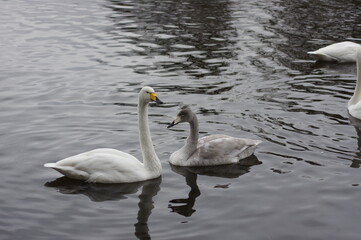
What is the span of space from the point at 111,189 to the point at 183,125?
11.3 feet

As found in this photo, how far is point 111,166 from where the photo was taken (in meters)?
10.2

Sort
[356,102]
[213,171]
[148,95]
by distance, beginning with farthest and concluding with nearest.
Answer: [356,102] → [213,171] → [148,95]

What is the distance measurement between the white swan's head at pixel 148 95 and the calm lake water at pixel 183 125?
125cm

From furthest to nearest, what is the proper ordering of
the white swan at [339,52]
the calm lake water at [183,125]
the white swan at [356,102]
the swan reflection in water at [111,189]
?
the white swan at [339,52] → the white swan at [356,102] → the swan reflection in water at [111,189] → the calm lake water at [183,125]

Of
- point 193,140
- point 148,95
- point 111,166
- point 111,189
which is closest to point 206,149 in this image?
point 193,140

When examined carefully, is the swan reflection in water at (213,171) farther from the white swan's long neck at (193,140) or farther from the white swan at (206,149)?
the white swan's long neck at (193,140)

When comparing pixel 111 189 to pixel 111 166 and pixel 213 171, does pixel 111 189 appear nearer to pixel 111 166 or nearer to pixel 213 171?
pixel 111 166

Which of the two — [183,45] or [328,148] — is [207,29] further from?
[328,148]

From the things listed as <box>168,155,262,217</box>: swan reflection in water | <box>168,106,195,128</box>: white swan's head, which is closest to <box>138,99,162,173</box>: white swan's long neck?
<box>168,155,262,217</box>: swan reflection in water

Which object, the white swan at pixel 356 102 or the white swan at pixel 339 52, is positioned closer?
the white swan at pixel 356 102

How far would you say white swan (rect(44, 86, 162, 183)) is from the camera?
10.2 m

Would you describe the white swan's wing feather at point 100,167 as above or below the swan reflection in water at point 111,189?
above

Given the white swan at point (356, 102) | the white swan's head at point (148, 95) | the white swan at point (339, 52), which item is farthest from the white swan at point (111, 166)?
the white swan at point (339, 52)

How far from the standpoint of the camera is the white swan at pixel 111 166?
33.3ft
